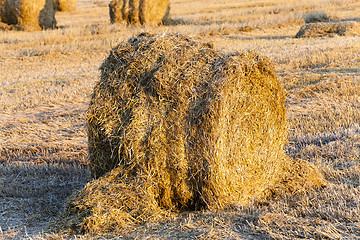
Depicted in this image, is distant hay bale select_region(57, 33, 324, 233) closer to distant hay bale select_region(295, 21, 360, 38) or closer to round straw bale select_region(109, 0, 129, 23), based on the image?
distant hay bale select_region(295, 21, 360, 38)

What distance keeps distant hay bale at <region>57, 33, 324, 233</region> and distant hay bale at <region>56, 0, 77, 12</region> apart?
1256 inches

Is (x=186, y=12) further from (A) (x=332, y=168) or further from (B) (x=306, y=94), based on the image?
(A) (x=332, y=168)

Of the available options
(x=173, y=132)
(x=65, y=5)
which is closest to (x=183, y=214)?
(x=173, y=132)

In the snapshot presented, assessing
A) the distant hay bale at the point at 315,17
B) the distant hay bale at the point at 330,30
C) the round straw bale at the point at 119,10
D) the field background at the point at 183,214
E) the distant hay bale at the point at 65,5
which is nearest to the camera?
the field background at the point at 183,214

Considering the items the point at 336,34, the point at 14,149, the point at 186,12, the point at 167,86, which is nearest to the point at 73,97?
the point at 14,149

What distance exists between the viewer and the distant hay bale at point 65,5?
34469mm

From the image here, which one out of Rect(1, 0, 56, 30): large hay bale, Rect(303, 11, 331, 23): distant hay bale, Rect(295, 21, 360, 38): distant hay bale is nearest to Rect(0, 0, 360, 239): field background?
Rect(295, 21, 360, 38): distant hay bale

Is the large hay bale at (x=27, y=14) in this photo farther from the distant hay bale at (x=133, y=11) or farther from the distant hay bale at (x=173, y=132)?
the distant hay bale at (x=173, y=132)

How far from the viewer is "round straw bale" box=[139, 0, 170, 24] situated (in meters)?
22.6

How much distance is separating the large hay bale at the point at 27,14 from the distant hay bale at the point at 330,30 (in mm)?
13343

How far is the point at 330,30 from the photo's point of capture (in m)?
18.4

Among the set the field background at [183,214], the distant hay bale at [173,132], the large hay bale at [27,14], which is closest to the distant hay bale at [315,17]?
the field background at [183,214]

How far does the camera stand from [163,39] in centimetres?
497

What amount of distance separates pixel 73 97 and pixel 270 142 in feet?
21.2
